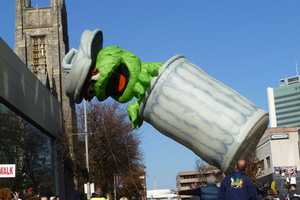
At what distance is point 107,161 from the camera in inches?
2078

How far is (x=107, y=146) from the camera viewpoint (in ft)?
169

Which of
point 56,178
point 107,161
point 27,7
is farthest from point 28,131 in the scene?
point 27,7

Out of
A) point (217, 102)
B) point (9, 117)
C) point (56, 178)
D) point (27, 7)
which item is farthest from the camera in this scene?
point (27, 7)

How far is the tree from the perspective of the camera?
50281 millimetres

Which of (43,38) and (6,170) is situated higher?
(43,38)

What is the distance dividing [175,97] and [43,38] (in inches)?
3273

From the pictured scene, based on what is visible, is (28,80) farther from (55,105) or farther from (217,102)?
(217,102)

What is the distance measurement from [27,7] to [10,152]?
195ft

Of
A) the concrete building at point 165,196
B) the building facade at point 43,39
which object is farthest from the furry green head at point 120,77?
the building facade at point 43,39

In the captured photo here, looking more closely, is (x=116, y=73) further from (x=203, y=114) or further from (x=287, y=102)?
(x=287, y=102)

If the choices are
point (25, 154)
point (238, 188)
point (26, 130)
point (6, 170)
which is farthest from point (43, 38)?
point (238, 188)

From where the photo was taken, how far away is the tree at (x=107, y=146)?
50281mm

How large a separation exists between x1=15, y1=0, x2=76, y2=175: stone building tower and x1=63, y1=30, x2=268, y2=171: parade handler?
76065mm

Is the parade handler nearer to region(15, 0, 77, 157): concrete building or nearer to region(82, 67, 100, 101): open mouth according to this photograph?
region(82, 67, 100, 101): open mouth
